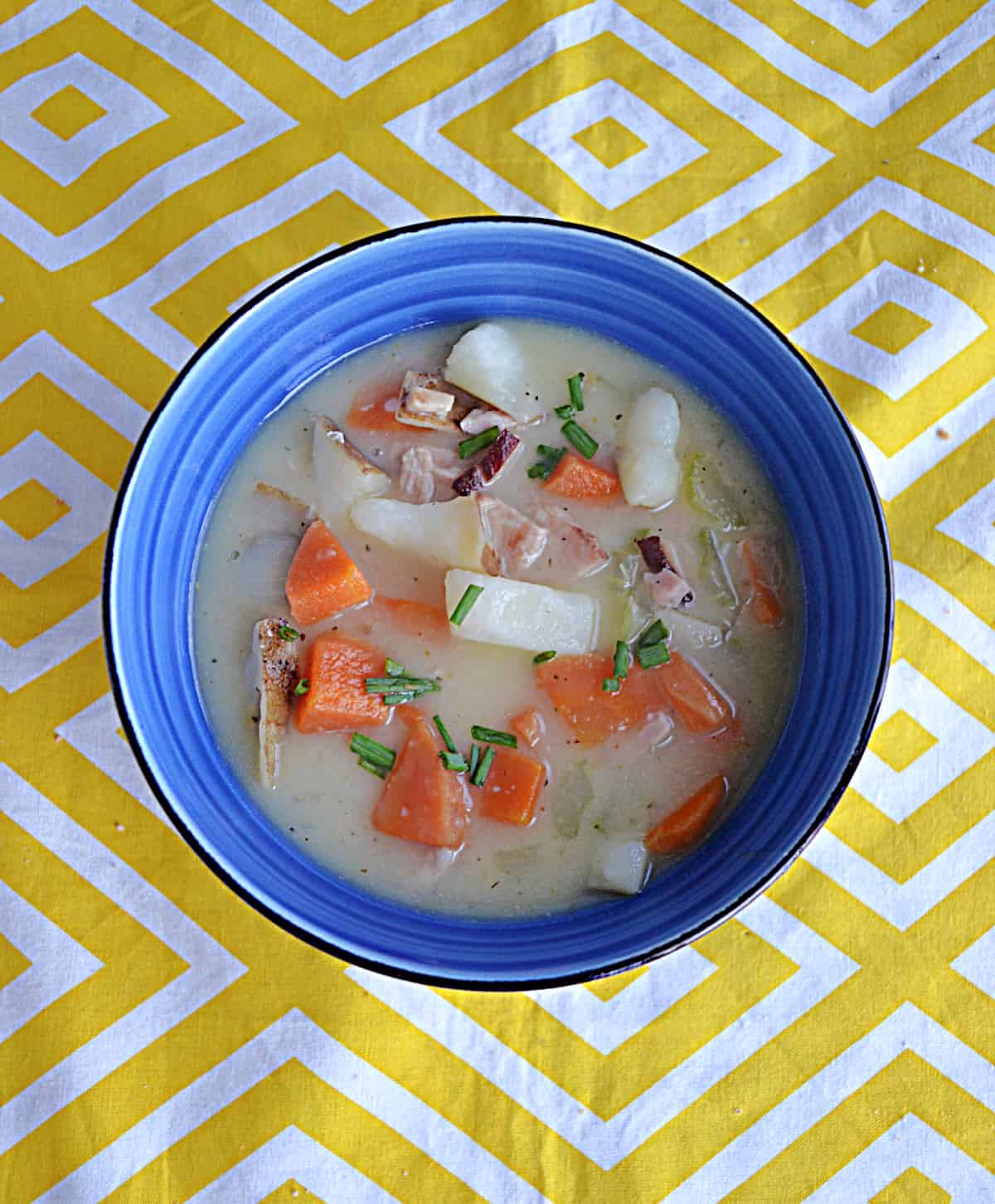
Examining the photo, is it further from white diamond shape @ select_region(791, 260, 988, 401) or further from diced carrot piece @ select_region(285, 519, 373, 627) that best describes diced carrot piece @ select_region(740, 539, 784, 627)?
diced carrot piece @ select_region(285, 519, 373, 627)

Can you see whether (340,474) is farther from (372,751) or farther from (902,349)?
(902,349)

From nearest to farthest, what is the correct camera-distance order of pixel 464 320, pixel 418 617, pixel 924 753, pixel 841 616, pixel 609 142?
pixel 841 616 < pixel 418 617 < pixel 464 320 < pixel 924 753 < pixel 609 142

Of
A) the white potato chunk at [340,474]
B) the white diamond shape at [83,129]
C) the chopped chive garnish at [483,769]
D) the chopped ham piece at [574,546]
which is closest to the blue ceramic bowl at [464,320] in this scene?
the white potato chunk at [340,474]

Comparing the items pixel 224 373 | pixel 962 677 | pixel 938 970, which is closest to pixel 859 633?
pixel 962 677

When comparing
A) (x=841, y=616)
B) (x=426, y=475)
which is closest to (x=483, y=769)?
(x=426, y=475)

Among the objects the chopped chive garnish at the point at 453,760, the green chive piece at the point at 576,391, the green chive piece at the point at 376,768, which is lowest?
the green chive piece at the point at 376,768

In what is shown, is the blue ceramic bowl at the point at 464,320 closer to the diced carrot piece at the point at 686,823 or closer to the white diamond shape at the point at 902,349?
the diced carrot piece at the point at 686,823

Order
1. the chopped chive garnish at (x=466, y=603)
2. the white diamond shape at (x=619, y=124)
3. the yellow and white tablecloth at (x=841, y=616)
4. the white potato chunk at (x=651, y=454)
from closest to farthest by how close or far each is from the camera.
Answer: the chopped chive garnish at (x=466, y=603)
the white potato chunk at (x=651, y=454)
the yellow and white tablecloth at (x=841, y=616)
the white diamond shape at (x=619, y=124)
